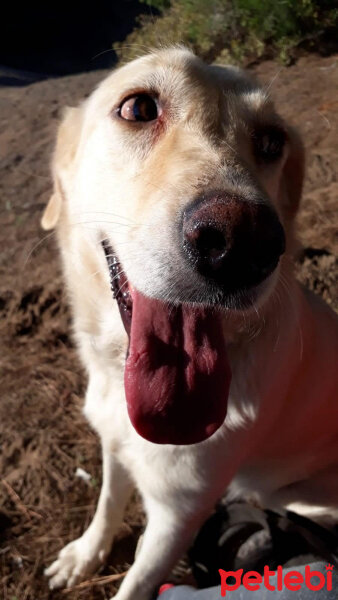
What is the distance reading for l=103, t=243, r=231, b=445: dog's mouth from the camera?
162cm

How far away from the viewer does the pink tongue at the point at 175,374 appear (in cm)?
162

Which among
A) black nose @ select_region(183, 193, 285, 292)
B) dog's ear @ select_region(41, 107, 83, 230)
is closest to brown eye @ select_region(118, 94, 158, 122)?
dog's ear @ select_region(41, 107, 83, 230)

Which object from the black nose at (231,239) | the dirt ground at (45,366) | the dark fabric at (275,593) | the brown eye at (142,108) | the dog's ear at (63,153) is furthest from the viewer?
the dirt ground at (45,366)

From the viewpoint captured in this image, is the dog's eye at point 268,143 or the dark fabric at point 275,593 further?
the dog's eye at point 268,143

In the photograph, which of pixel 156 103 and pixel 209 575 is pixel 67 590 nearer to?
pixel 209 575

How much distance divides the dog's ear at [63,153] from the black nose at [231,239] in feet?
3.29

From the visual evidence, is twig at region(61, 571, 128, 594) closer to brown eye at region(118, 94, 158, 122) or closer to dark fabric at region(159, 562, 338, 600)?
dark fabric at region(159, 562, 338, 600)

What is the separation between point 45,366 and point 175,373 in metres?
1.93

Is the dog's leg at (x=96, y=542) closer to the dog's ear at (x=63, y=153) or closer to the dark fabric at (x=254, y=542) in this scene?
the dark fabric at (x=254, y=542)

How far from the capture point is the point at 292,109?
5.46 m

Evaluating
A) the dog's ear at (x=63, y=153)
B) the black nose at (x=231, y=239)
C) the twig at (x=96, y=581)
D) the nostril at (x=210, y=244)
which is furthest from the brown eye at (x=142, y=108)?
the twig at (x=96, y=581)

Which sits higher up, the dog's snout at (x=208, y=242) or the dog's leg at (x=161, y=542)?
the dog's snout at (x=208, y=242)

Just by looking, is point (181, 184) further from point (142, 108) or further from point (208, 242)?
point (142, 108)

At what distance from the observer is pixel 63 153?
2.22 metres
